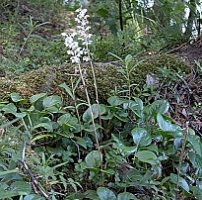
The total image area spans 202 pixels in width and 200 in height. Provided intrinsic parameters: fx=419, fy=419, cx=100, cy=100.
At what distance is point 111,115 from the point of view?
1.65 metres

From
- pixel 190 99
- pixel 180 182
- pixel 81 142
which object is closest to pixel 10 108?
pixel 81 142

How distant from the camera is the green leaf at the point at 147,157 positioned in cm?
134

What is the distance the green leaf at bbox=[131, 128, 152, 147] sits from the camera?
146 cm

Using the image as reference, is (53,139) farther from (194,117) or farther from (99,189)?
(194,117)

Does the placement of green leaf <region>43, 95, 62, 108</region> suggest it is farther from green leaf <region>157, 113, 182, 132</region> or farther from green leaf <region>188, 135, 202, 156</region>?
green leaf <region>188, 135, 202, 156</region>

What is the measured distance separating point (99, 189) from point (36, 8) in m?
2.67

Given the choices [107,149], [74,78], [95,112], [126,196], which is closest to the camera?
[126,196]

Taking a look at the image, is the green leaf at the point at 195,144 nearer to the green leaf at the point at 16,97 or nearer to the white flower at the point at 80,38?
the white flower at the point at 80,38

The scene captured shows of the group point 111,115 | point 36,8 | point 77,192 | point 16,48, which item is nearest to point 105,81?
point 111,115

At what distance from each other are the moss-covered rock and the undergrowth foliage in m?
0.14

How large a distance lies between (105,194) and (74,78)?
740mm

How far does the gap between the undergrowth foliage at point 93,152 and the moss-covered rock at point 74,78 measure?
135 mm

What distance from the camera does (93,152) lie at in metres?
1.41

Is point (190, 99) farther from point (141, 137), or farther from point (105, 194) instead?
point (105, 194)
